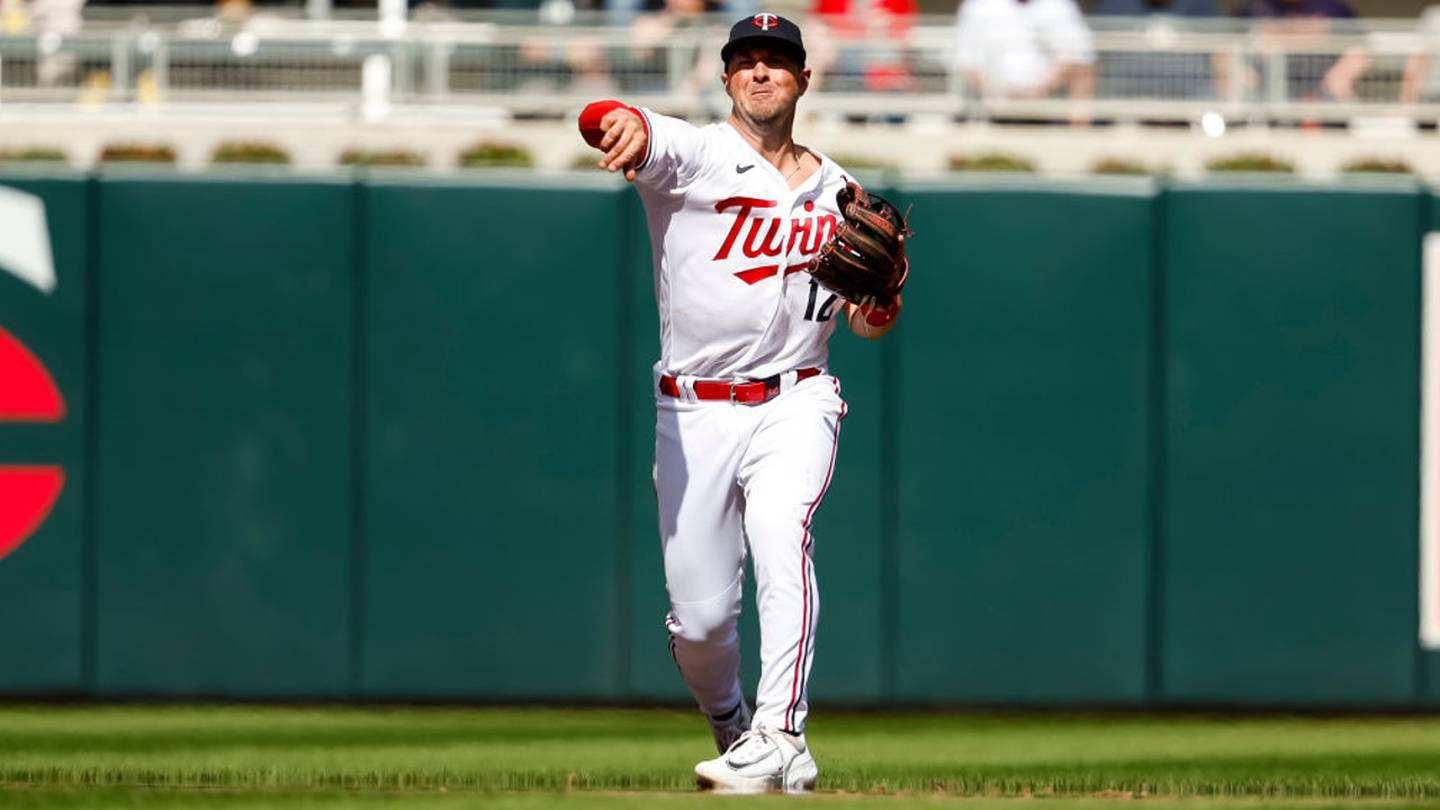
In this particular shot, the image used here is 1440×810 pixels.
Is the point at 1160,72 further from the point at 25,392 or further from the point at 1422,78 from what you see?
the point at 25,392

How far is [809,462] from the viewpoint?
17.3ft

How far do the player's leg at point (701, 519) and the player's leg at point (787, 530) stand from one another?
0.07 metres

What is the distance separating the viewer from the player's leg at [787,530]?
510 centimetres

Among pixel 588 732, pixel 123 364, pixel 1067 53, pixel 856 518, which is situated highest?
pixel 1067 53

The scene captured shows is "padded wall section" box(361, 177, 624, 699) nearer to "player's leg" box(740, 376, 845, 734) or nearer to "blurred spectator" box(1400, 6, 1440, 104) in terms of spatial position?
"player's leg" box(740, 376, 845, 734)

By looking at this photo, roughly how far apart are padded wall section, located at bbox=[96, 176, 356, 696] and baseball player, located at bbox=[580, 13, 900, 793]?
301cm

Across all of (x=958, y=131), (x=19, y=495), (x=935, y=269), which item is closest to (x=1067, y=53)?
(x=958, y=131)

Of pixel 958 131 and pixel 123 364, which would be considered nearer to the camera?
pixel 123 364

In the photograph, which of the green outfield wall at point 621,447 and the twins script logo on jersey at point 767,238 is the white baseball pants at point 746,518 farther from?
the green outfield wall at point 621,447

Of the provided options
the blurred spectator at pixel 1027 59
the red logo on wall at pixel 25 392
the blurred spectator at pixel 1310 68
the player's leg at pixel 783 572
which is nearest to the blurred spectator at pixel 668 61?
the blurred spectator at pixel 1027 59

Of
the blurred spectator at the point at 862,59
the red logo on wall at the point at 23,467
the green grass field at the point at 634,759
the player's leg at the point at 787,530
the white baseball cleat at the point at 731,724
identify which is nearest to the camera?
the green grass field at the point at 634,759

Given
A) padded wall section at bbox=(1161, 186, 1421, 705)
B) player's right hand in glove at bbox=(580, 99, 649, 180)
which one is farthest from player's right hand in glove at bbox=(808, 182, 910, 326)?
padded wall section at bbox=(1161, 186, 1421, 705)

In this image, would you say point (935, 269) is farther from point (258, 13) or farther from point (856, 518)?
point (258, 13)

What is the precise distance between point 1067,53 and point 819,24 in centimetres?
119
